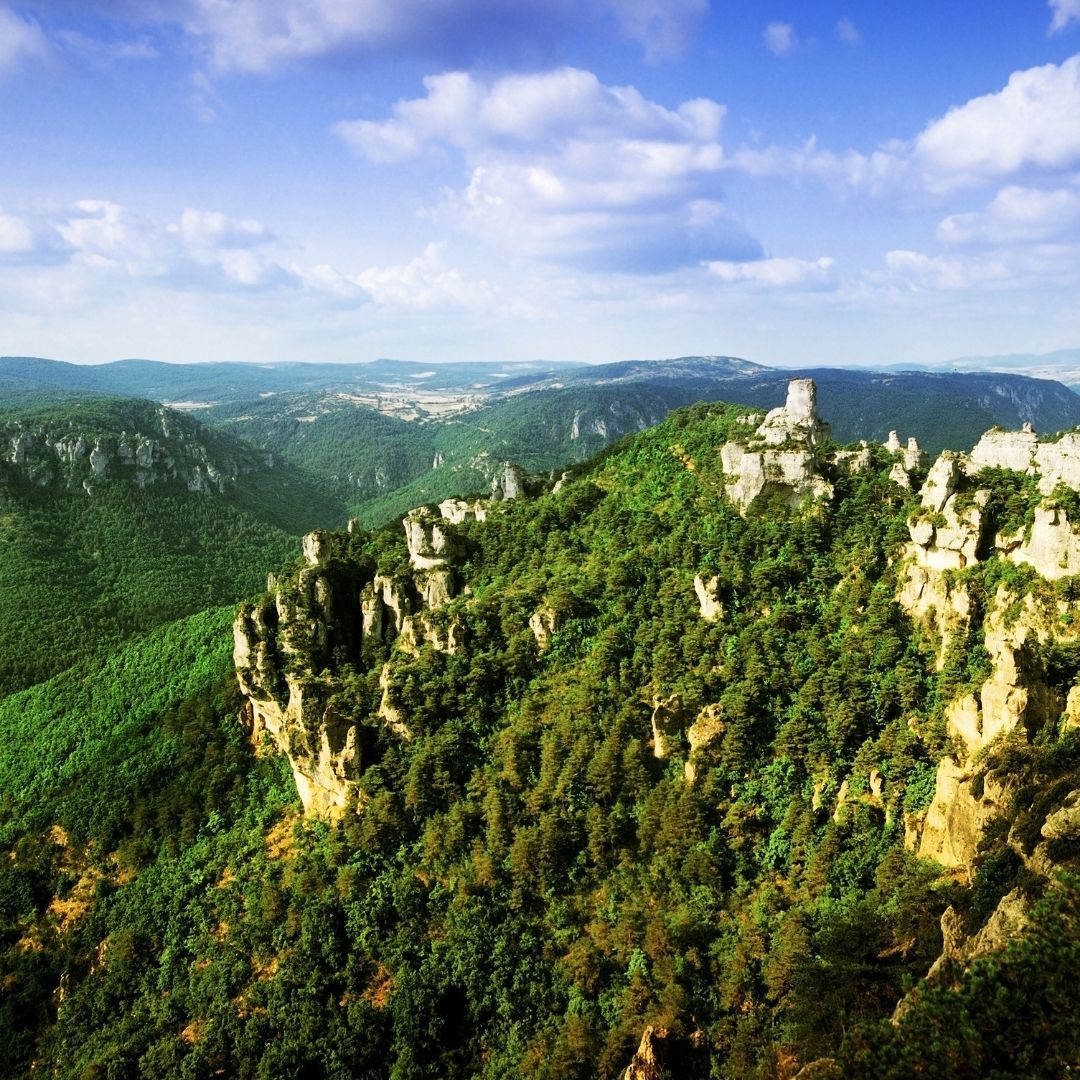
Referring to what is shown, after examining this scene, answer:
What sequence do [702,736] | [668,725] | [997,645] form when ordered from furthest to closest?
[668,725]
[702,736]
[997,645]

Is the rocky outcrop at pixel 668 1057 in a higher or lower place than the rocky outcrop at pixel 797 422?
lower

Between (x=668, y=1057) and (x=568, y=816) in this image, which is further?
(x=568, y=816)

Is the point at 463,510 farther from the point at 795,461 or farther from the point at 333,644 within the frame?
the point at 795,461

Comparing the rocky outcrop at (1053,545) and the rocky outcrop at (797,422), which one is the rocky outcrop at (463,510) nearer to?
the rocky outcrop at (797,422)

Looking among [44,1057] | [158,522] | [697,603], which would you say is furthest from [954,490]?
[158,522]

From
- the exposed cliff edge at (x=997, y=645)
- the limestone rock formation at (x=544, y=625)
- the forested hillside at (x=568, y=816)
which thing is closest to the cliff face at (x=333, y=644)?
the forested hillside at (x=568, y=816)

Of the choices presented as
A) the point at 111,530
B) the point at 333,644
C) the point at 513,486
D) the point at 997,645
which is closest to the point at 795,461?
the point at 997,645

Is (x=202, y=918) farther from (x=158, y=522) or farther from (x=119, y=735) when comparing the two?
(x=158, y=522)
